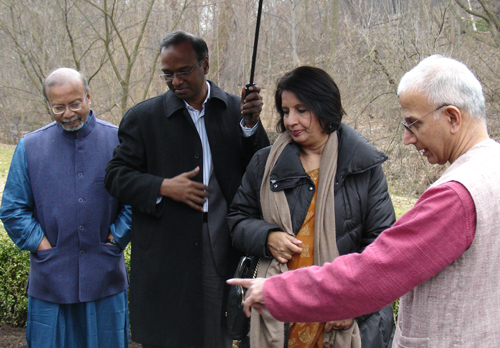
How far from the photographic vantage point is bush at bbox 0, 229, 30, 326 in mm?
3955

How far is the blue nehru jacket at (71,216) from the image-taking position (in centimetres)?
276

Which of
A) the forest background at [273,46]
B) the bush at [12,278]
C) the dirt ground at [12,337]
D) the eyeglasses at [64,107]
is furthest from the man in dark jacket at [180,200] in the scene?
the forest background at [273,46]

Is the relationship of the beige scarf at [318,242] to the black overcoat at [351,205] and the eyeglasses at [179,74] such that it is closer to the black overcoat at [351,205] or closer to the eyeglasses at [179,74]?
the black overcoat at [351,205]

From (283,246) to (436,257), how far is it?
36.6 inches

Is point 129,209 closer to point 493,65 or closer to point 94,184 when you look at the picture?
point 94,184

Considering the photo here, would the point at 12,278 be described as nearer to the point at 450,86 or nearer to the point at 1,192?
the point at 450,86

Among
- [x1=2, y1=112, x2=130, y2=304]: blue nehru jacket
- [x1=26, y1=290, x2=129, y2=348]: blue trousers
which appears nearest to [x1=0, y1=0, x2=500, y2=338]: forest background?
[x1=2, y1=112, x2=130, y2=304]: blue nehru jacket

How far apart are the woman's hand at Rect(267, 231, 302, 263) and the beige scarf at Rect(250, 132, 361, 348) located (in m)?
0.04

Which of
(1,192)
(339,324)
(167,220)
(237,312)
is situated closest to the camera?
(339,324)

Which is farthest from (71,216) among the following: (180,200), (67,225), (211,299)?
(211,299)

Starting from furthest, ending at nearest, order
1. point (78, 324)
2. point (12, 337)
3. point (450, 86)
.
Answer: point (12, 337) → point (78, 324) → point (450, 86)

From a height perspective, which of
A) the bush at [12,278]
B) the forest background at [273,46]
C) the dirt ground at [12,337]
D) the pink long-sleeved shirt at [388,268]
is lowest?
the dirt ground at [12,337]

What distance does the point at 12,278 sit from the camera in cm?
401

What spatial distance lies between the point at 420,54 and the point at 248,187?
5868mm
